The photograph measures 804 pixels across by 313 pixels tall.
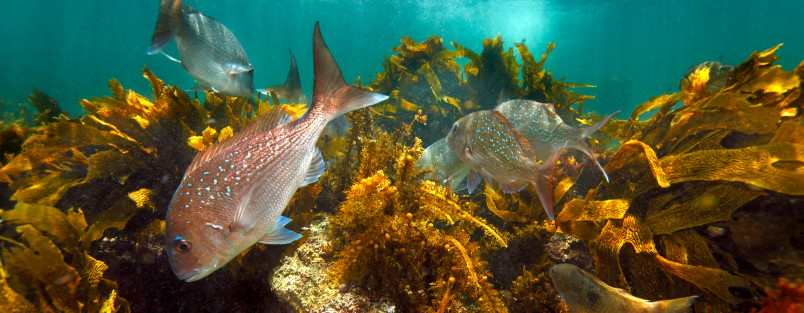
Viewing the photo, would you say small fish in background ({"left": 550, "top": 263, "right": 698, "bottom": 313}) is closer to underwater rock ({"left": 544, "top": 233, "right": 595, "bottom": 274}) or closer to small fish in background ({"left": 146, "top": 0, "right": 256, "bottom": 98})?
underwater rock ({"left": 544, "top": 233, "right": 595, "bottom": 274})

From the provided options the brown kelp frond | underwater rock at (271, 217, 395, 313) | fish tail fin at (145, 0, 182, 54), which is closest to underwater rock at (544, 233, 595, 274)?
the brown kelp frond

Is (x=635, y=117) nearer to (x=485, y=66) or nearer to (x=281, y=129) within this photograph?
(x=485, y=66)

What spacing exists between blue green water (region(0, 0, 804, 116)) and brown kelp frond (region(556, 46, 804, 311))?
3429cm

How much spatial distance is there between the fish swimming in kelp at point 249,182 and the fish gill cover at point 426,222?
549mm

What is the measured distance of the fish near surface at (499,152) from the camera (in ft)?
6.89

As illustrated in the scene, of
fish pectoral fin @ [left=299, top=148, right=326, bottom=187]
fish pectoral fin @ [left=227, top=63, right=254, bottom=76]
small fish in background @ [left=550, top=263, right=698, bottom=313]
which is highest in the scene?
fish pectoral fin @ [left=227, top=63, right=254, bottom=76]

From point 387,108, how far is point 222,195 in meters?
4.02

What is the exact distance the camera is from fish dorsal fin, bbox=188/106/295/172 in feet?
5.86

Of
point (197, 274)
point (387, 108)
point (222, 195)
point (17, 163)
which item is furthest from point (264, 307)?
point (387, 108)

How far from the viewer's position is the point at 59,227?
2150 millimetres

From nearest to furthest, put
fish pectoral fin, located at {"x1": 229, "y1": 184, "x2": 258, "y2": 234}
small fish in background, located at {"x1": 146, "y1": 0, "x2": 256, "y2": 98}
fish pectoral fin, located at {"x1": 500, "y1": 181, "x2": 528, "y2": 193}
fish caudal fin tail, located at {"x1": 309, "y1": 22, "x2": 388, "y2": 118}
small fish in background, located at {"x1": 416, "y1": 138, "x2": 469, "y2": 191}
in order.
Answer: fish pectoral fin, located at {"x1": 229, "y1": 184, "x2": 258, "y2": 234}, fish caudal fin tail, located at {"x1": 309, "y1": 22, "x2": 388, "y2": 118}, fish pectoral fin, located at {"x1": 500, "y1": 181, "x2": 528, "y2": 193}, small fish in background, located at {"x1": 146, "y1": 0, "x2": 256, "y2": 98}, small fish in background, located at {"x1": 416, "y1": 138, "x2": 469, "y2": 191}

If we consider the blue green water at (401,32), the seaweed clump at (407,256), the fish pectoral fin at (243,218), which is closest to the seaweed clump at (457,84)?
the seaweed clump at (407,256)

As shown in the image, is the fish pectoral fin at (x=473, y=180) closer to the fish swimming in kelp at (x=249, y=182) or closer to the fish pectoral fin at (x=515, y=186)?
the fish pectoral fin at (x=515, y=186)

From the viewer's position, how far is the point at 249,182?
168 centimetres
